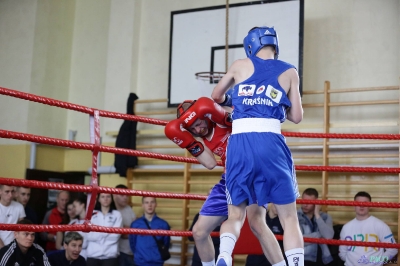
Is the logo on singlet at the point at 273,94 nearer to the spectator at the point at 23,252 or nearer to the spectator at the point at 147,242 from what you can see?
the spectator at the point at 23,252

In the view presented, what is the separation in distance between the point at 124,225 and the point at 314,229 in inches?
92.2

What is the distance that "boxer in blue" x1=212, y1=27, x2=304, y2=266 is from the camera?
270 centimetres

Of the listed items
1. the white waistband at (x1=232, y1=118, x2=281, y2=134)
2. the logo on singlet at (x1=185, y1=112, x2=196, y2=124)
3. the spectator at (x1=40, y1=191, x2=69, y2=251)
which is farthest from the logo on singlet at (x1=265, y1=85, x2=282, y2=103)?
the spectator at (x1=40, y1=191, x2=69, y2=251)

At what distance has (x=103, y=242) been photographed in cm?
585

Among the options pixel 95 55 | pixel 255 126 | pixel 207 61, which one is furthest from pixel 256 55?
pixel 95 55

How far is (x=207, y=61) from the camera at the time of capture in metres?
6.94

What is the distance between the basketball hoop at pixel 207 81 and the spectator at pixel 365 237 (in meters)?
2.22

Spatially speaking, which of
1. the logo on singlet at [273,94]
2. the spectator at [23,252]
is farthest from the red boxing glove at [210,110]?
the spectator at [23,252]

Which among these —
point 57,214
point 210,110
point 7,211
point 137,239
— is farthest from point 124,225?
point 210,110

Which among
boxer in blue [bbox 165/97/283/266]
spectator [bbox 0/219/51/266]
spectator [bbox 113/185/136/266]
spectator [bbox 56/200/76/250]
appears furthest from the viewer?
spectator [bbox 113/185/136/266]

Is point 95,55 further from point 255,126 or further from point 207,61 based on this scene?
point 255,126

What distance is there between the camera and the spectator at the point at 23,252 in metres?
4.60

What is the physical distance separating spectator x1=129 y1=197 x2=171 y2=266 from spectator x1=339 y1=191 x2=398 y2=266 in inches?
78.2

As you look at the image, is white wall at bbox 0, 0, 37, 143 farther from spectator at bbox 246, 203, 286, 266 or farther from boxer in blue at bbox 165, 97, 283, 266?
boxer in blue at bbox 165, 97, 283, 266
